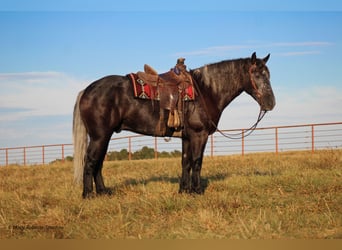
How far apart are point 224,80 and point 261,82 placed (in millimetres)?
680

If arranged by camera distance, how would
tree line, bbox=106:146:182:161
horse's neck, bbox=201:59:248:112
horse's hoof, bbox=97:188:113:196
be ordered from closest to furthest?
1. horse's hoof, bbox=97:188:113:196
2. horse's neck, bbox=201:59:248:112
3. tree line, bbox=106:146:182:161

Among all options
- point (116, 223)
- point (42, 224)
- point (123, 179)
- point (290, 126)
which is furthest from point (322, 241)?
point (290, 126)

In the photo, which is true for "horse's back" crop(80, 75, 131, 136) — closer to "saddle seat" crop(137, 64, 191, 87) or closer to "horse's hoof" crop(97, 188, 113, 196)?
"saddle seat" crop(137, 64, 191, 87)

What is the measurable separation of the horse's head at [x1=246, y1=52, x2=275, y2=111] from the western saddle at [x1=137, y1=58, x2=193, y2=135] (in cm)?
118

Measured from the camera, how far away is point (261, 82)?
306 inches

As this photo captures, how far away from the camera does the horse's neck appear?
7.89 meters

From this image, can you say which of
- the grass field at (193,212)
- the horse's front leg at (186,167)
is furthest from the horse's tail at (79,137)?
the horse's front leg at (186,167)

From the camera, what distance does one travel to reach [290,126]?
69.5ft

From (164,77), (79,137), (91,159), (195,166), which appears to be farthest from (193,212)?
(79,137)

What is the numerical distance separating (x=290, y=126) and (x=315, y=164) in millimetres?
10284

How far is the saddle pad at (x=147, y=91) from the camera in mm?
7449

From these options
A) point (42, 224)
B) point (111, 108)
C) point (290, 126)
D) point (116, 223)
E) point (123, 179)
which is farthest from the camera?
point (290, 126)

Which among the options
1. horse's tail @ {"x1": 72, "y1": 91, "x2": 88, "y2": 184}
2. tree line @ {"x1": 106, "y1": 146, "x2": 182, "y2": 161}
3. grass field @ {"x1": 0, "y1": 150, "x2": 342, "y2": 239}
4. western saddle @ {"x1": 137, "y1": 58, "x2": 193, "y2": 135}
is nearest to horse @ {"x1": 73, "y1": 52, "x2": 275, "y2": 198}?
horse's tail @ {"x1": 72, "y1": 91, "x2": 88, "y2": 184}

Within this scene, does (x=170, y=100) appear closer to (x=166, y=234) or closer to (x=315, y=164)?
(x=166, y=234)
